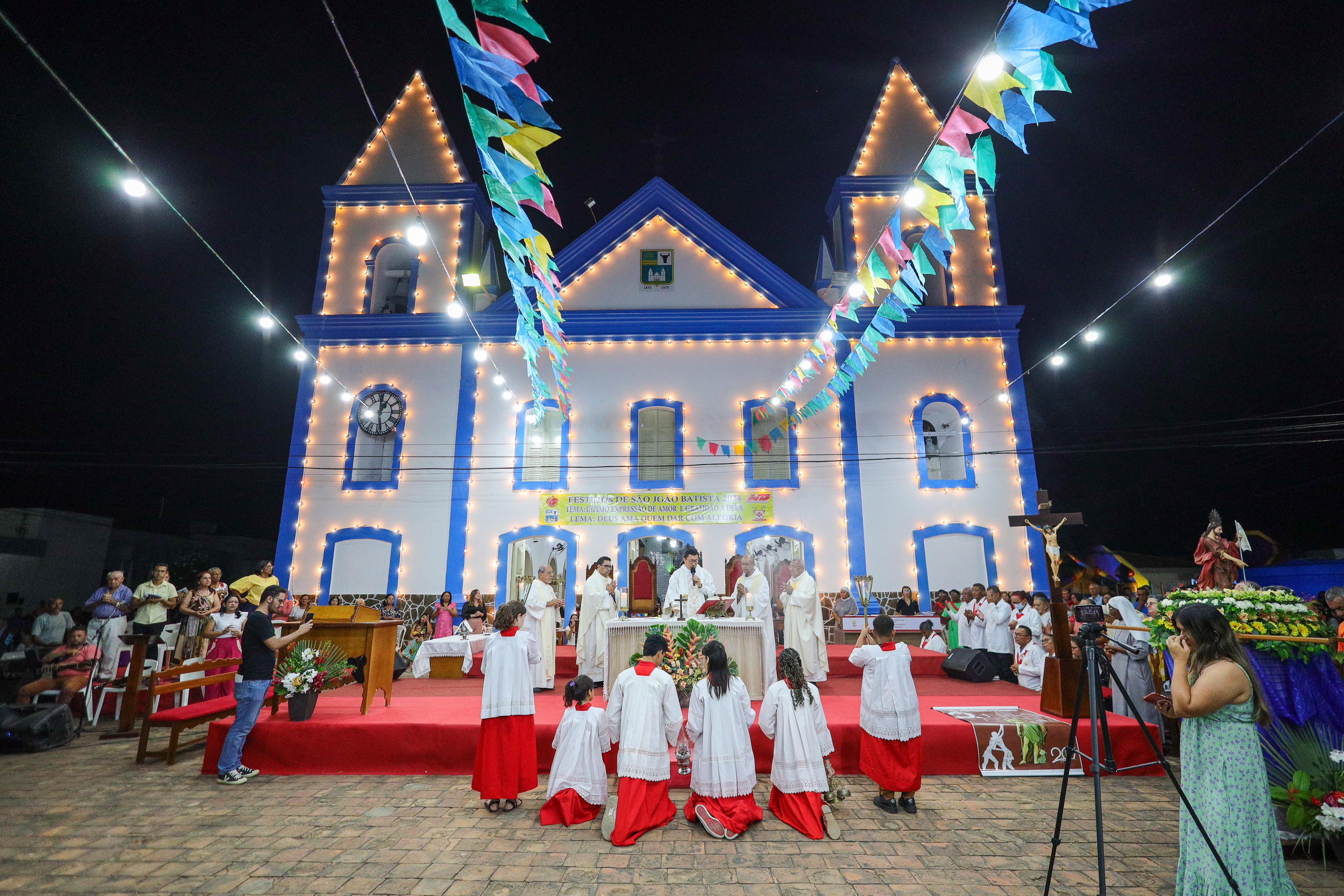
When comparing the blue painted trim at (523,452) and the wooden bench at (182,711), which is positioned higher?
the blue painted trim at (523,452)

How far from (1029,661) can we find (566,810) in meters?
7.22

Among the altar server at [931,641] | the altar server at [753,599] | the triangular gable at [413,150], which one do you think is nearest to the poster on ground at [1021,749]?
the altar server at [753,599]

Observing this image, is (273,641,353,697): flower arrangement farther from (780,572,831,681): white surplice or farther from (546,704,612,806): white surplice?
(780,572,831,681): white surplice

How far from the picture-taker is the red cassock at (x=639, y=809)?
4508 millimetres

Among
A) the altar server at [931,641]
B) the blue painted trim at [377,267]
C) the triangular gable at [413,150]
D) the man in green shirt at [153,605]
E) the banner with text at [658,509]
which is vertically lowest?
the altar server at [931,641]

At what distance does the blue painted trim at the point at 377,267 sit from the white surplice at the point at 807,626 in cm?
1088

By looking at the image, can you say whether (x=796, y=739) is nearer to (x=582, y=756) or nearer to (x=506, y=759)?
(x=582, y=756)

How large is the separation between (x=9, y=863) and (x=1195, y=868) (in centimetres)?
704

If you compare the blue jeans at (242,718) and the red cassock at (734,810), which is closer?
the red cassock at (734,810)

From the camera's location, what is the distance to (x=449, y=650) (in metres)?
10.1

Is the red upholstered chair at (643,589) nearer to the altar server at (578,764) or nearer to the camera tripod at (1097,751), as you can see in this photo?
the altar server at (578,764)

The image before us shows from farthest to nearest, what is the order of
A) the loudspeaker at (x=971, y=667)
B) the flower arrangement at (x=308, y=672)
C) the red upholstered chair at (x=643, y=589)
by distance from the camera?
1. the red upholstered chair at (x=643, y=589)
2. the loudspeaker at (x=971, y=667)
3. the flower arrangement at (x=308, y=672)

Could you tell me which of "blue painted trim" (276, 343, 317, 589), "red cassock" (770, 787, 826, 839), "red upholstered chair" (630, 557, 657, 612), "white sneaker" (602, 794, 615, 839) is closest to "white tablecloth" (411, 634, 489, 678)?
"red upholstered chair" (630, 557, 657, 612)

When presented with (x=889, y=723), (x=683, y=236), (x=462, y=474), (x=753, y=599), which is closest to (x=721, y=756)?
(x=889, y=723)
